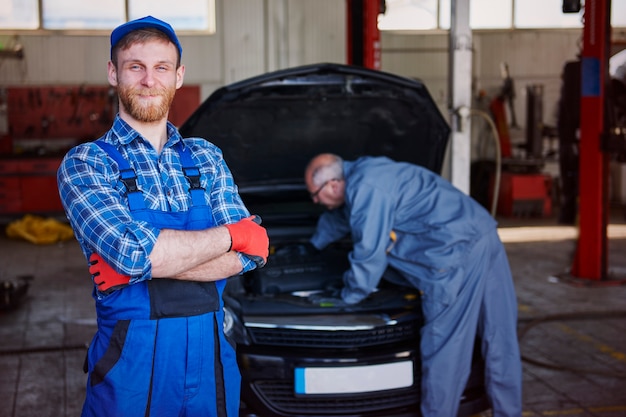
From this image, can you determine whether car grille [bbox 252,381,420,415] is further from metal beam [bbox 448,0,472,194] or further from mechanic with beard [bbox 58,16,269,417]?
metal beam [bbox 448,0,472,194]

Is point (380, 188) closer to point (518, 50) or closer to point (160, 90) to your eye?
point (160, 90)

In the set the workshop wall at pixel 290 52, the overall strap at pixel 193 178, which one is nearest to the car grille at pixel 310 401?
the overall strap at pixel 193 178

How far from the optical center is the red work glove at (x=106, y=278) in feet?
5.80

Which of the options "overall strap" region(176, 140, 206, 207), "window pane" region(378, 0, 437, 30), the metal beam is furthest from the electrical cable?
"window pane" region(378, 0, 437, 30)

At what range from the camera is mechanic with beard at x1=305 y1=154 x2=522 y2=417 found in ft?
9.57

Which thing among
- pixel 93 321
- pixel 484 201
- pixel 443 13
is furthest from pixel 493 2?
pixel 93 321

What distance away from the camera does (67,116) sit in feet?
36.0

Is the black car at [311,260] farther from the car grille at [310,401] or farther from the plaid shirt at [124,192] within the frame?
the plaid shirt at [124,192]

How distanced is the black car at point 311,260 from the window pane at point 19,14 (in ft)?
28.7

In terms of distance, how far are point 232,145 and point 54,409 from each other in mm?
1577

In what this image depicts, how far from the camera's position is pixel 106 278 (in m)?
1.77

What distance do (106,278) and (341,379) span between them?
1.22 m

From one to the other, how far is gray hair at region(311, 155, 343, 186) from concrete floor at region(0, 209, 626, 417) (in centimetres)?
148

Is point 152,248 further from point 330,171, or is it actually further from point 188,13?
point 188,13
